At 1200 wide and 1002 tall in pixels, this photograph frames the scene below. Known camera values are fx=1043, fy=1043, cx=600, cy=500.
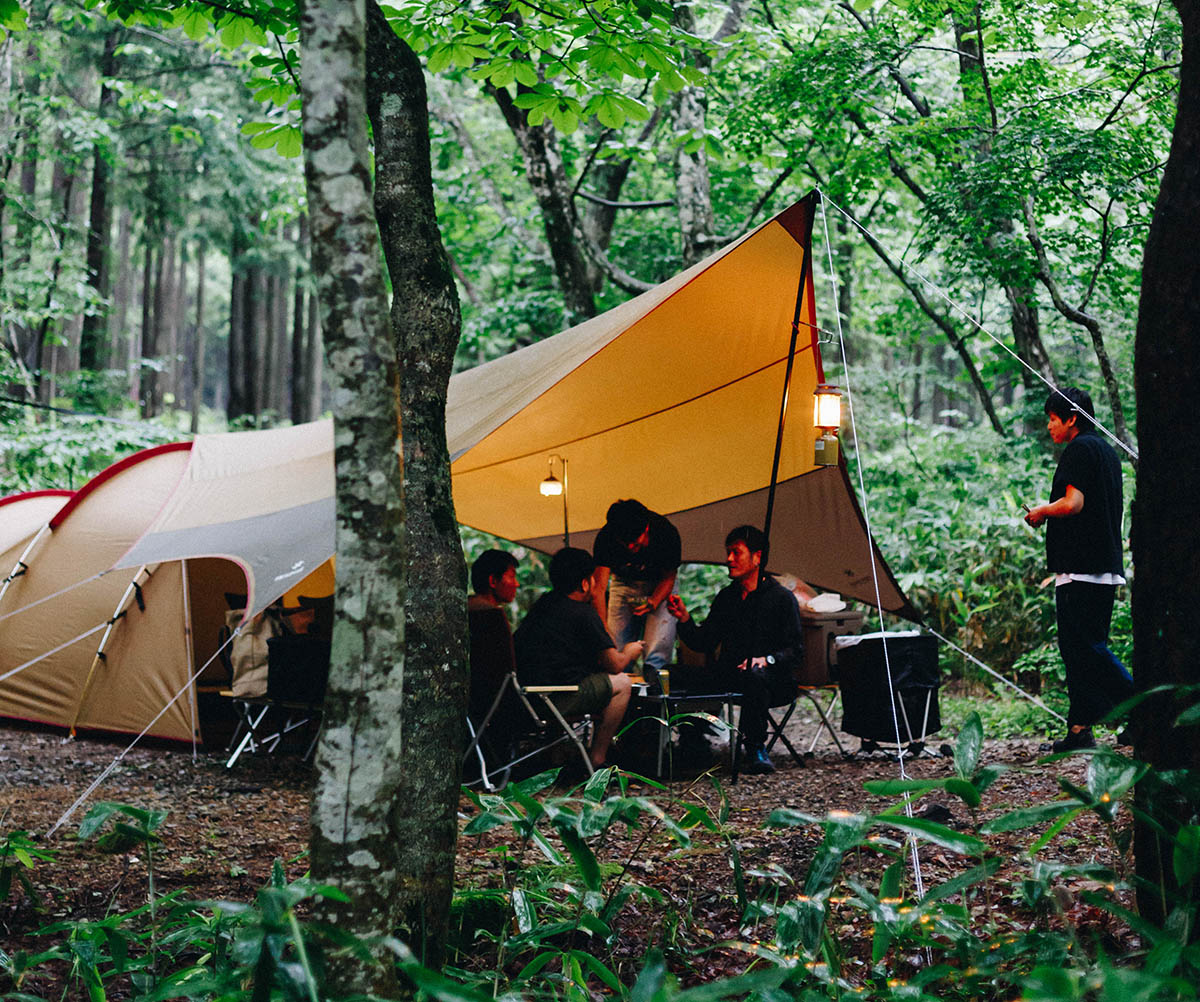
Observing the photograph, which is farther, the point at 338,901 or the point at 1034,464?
the point at 1034,464

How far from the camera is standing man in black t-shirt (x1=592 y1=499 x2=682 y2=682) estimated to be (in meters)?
5.63

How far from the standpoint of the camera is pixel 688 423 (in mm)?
6270

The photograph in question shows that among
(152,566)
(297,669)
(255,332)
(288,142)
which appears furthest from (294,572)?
(255,332)

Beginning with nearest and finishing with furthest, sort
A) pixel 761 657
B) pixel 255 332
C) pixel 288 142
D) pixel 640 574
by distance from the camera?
pixel 288 142
pixel 761 657
pixel 640 574
pixel 255 332

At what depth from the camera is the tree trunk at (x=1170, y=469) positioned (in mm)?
2041

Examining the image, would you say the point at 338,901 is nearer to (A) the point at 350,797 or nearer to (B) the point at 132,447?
(A) the point at 350,797

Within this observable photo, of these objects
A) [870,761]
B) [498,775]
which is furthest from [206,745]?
[870,761]

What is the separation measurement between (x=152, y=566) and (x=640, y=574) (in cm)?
290

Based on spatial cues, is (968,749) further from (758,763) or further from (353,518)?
(758,763)

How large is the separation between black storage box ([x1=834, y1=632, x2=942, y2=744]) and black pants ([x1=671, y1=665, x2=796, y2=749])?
33 centimetres

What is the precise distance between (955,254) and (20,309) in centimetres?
1039

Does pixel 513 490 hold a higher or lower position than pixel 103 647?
higher

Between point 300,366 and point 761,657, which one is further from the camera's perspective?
point 300,366

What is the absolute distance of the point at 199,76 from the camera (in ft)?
43.5
